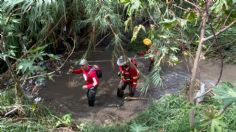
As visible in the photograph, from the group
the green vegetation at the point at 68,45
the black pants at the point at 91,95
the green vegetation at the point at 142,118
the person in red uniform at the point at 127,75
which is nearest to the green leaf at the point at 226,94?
the green vegetation at the point at 68,45

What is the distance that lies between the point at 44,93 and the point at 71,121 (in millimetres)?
1123

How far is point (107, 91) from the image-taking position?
6895 millimetres

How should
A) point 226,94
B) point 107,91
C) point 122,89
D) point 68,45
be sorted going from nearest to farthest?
1. point 226,94
2. point 122,89
3. point 107,91
4. point 68,45

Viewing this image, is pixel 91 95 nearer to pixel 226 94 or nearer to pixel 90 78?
pixel 90 78

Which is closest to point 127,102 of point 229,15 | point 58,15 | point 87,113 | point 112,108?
point 112,108

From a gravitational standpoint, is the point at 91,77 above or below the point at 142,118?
above

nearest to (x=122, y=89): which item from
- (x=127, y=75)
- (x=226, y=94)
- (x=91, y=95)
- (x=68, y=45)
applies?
(x=127, y=75)

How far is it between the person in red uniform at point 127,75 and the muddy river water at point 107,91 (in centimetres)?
20

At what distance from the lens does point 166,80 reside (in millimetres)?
7207

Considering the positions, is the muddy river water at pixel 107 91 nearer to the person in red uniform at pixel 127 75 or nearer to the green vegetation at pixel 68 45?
the person in red uniform at pixel 127 75

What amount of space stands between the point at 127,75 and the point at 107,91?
2.25ft

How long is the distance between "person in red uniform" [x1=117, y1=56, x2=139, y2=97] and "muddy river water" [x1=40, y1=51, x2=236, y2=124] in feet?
0.67

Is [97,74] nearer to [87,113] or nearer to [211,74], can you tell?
[87,113]

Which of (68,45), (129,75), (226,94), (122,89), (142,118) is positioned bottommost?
(142,118)
